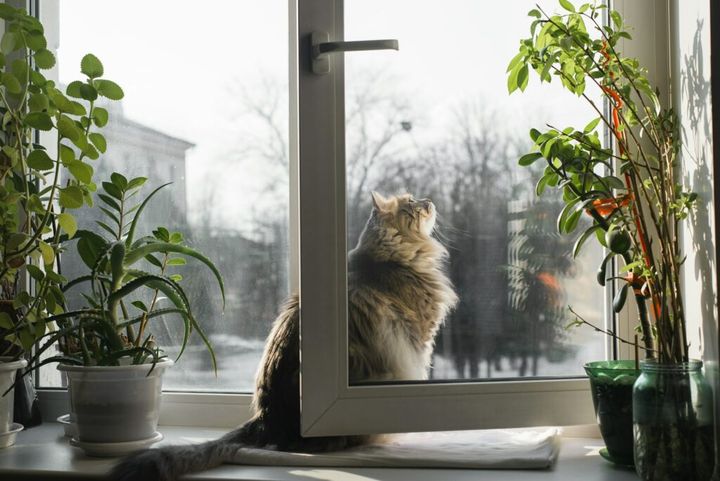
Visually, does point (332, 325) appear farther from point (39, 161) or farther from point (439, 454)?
point (39, 161)

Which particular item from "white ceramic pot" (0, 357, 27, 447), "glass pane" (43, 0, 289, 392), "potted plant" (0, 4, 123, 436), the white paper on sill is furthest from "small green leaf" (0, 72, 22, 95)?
the white paper on sill

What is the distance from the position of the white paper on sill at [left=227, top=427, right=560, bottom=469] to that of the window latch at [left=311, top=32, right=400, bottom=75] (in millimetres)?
694

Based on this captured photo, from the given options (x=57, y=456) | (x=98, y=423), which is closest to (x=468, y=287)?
(x=98, y=423)

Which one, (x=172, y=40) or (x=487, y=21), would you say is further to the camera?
(x=172, y=40)

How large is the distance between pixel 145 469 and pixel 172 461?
47mm

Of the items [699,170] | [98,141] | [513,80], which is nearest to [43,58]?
[98,141]

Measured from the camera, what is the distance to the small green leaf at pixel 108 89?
1473 mm

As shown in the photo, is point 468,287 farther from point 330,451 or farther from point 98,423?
point 98,423

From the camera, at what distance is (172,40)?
68.9 inches

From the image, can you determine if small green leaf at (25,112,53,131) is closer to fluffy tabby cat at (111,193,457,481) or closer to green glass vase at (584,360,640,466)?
fluffy tabby cat at (111,193,457,481)

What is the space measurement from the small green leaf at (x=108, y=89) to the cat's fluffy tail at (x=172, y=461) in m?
0.68

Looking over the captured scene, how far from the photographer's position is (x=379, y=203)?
140cm

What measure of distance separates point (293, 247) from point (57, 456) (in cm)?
63

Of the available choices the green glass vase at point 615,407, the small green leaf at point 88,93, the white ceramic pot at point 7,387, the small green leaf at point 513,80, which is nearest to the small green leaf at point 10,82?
the small green leaf at point 88,93
